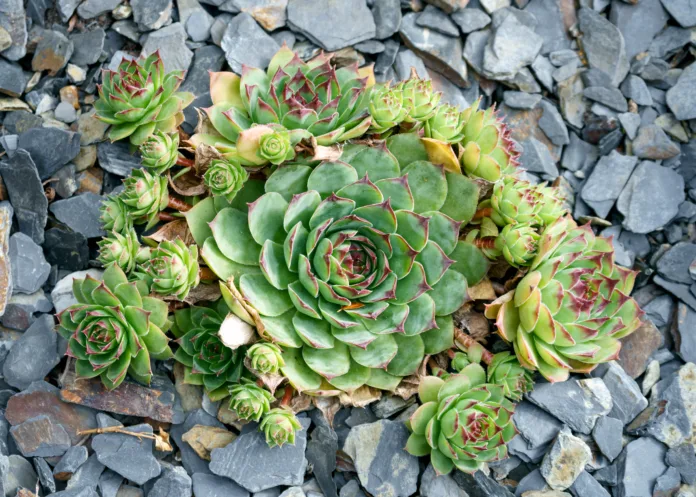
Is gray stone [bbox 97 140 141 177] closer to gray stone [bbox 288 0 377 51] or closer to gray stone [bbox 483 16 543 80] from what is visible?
gray stone [bbox 288 0 377 51]

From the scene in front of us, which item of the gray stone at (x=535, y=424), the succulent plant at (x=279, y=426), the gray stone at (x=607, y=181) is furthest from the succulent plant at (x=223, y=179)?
the gray stone at (x=607, y=181)

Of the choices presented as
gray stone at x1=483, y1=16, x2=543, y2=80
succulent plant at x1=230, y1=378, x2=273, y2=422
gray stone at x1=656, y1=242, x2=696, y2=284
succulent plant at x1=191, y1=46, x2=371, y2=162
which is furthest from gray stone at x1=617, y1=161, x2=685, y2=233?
succulent plant at x1=230, y1=378, x2=273, y2=422

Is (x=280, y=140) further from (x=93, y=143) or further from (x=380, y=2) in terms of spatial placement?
(x=380, y=2)

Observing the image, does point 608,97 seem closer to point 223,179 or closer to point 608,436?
point 608,436

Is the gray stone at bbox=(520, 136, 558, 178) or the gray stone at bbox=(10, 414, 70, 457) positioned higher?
the gray stone at bbox=(520, 136, 558, 178)

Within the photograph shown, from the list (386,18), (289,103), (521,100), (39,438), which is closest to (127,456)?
(39,438)

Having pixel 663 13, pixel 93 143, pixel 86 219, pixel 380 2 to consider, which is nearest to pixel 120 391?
pixel 86 219
